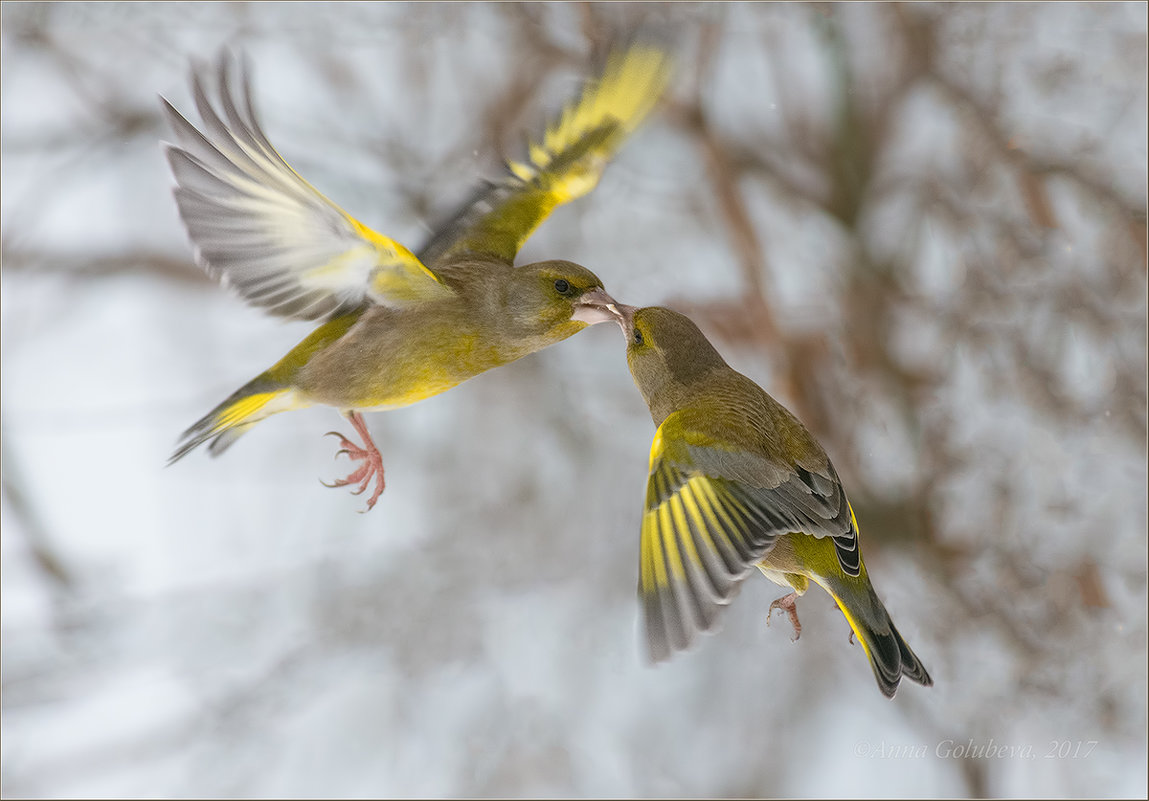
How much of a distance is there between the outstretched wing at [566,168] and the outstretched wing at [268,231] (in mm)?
195

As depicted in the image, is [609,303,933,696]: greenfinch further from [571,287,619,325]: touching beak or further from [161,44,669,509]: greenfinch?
[161,44,669,509]: greenfinch

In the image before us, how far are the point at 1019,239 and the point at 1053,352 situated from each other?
1.03 ft

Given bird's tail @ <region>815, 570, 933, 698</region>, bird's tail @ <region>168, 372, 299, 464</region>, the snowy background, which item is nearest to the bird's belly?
bird's tail @ <region>168, 372, 299, 464</region>

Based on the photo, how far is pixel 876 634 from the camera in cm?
109

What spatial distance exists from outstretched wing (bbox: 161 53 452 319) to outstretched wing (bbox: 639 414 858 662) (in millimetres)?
371

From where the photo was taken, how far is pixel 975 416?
2652 mm

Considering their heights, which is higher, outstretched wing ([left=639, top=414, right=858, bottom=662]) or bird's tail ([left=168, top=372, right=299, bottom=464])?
bird's tail ([left=168, top=372, right=299, bottom=464])

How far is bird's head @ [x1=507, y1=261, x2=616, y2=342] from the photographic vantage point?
1.21 metres

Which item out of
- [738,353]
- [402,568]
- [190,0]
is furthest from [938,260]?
[190,0]

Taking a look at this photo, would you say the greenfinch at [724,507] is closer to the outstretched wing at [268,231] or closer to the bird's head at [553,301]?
the bird's head at [553,301]

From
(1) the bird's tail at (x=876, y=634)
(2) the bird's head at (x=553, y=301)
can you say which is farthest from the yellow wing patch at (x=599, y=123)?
(1) the bird's tail at (x=876, y=634)

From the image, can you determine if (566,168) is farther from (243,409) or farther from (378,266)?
(243,409)

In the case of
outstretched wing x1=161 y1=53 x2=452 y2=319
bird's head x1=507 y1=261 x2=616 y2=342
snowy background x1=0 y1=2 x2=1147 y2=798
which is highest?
outstretched wing x1=161 y1=53 x2=452 y2=319

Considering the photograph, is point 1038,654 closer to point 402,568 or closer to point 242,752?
point 402,568
